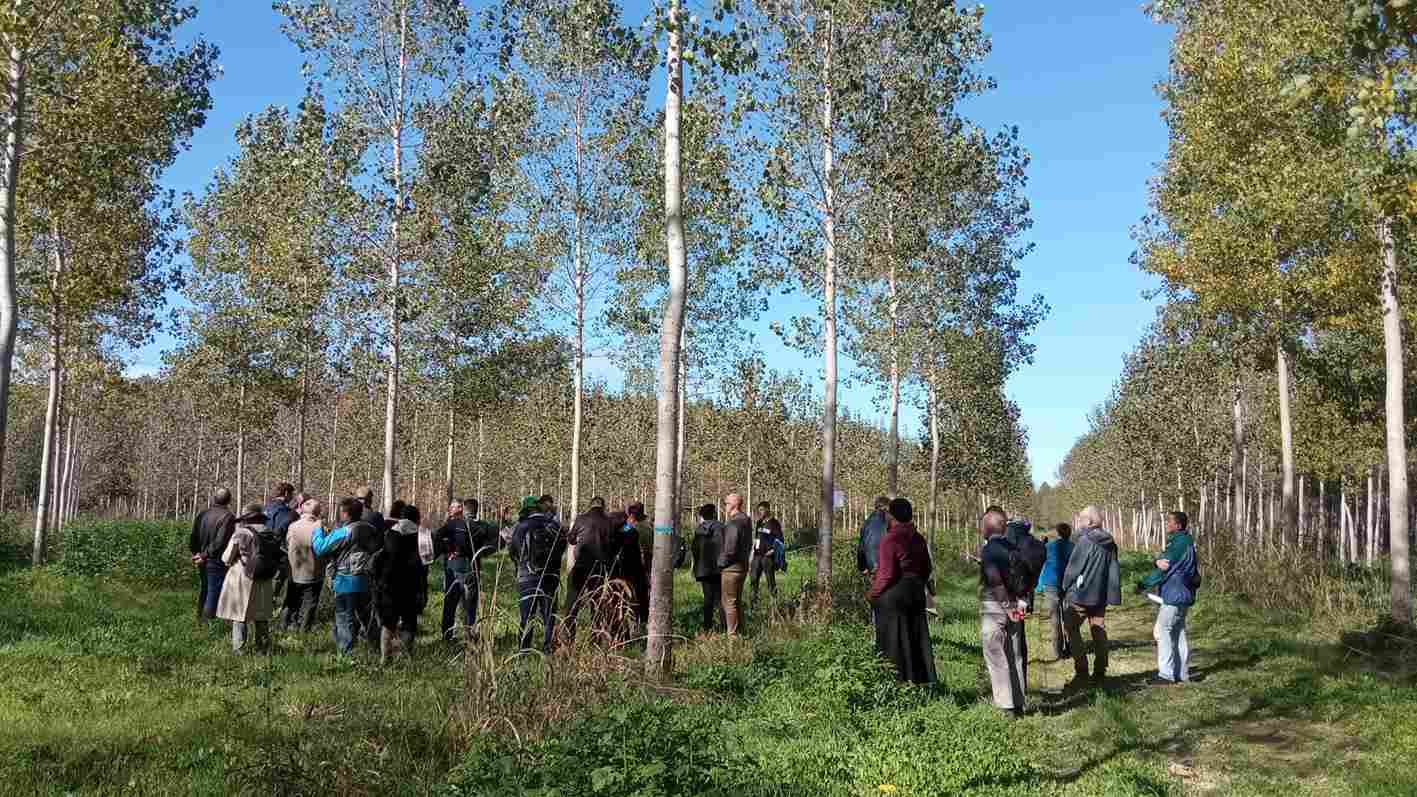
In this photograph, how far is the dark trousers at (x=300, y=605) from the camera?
13531mm

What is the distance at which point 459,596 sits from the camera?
14.5 m

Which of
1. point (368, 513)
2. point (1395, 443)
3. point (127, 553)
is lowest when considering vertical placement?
point (127, 553)

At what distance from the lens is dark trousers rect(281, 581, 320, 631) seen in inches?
533

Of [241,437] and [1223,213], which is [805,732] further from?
[241,437]

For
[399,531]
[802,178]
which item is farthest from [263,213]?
[399,531]

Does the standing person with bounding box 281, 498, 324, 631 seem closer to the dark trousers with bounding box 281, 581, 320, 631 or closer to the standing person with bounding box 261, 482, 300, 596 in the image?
the dark trousers with bounding box 281, 581, 320, 631

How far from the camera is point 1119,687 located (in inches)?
457

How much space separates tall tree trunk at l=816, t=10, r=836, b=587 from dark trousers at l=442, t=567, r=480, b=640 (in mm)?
7098

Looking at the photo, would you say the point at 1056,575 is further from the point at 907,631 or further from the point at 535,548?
the point at 535,548

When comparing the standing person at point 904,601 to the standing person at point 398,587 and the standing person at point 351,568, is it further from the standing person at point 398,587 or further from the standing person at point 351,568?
the standing person at point 351,568

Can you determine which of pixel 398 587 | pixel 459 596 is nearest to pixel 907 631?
pixel 398 587

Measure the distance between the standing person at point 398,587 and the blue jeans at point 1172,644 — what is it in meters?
9.20

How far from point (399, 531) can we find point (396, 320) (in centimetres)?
1209

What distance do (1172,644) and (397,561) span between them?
9.61 metres
